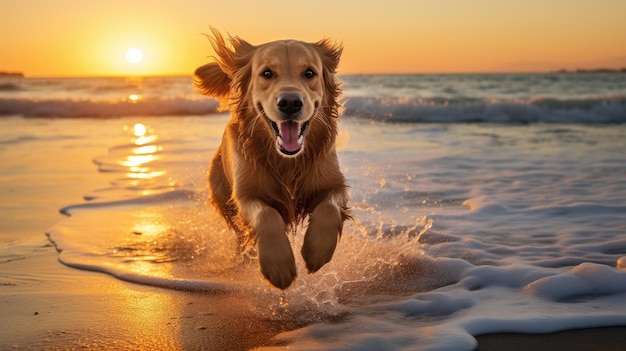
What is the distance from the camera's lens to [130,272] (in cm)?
426

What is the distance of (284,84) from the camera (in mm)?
3797

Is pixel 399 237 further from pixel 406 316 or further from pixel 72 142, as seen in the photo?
pixel 72 142

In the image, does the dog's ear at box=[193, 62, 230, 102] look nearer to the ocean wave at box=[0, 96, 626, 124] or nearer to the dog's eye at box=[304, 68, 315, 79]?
the dog's eye at box=[304, 68, 315, 79]

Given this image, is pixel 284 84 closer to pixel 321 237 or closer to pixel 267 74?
pixel 267 74

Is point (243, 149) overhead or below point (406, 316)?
overhead

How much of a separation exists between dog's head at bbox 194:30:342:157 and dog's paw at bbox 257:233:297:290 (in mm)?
577

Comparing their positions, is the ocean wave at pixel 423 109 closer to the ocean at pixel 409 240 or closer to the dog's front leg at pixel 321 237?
the ocean at pixel 409 240

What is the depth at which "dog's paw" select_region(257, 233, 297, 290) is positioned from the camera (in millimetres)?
3355

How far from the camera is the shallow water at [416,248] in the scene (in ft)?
11.1

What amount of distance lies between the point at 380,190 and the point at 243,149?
10.2 ft

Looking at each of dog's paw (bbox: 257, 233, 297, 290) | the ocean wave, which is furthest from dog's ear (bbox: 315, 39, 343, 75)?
the ocean wave

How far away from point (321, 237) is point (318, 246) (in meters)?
0.05

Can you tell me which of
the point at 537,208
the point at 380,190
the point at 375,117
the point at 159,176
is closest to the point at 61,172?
the point at 159,176

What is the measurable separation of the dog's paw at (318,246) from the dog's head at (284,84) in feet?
1.53
